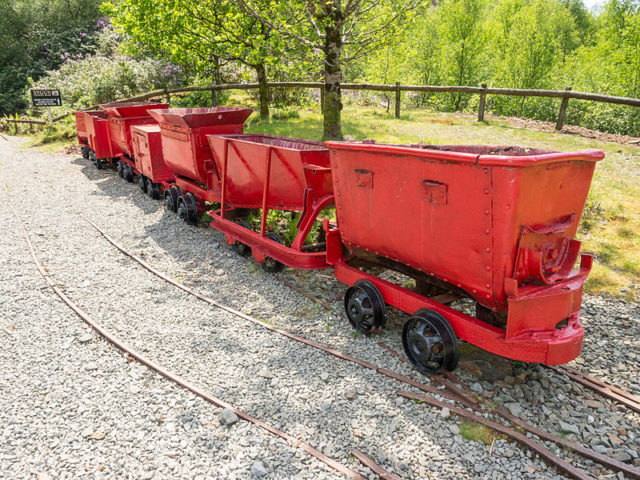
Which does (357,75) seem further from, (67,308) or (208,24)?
(67,308)

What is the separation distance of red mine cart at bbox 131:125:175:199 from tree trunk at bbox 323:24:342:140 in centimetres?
411

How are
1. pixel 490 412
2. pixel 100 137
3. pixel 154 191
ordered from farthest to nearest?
pixel 100 137, pixel 154 191, pixel 490 412

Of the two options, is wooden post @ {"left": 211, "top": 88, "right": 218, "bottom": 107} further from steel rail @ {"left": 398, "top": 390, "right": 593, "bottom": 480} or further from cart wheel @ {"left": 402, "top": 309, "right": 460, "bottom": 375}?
steel rail @ {"left": 398, "top": 390, "right": 593, "bottom": 480}

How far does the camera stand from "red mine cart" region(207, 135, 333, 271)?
19.1 ft

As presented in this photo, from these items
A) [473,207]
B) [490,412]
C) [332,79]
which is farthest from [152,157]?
[490,412]

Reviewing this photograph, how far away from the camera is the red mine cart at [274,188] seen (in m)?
5.81

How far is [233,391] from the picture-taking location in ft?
14.0

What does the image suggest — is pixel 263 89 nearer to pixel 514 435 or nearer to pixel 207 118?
pixel 207 118

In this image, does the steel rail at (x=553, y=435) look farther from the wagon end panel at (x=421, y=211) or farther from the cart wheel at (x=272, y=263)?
the cart wheel at (x=272, y=263)

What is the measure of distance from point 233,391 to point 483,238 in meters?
2.59

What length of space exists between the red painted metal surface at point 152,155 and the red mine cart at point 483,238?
6.40m

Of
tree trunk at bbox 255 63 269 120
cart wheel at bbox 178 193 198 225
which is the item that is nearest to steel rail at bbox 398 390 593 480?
cart wheel at bbox 178 193 198 225

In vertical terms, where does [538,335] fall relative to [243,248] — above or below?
above

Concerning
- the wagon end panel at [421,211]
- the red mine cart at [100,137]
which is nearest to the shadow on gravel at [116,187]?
the red mine cart at [100,137]
